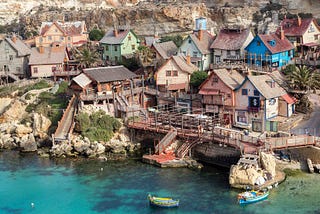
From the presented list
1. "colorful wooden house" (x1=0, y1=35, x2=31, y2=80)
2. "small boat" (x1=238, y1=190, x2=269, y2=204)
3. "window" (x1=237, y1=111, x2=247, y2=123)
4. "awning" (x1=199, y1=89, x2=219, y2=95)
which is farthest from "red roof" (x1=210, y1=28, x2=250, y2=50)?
"colorful wooden house" (x1=0, y1=35, x2=31, y2=80)

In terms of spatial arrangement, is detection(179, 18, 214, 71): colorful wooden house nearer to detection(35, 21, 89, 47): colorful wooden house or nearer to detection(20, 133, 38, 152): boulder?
detection(20, 133, 38, 152): boulder

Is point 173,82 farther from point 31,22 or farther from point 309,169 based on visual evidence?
point 31,22

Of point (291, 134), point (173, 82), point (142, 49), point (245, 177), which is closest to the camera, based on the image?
point (245, 177)

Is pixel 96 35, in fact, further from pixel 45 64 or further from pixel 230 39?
pixel 230 39

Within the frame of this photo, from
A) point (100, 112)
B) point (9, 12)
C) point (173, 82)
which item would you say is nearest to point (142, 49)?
point (173, 82)

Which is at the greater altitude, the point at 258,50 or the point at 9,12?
the point at 9,12

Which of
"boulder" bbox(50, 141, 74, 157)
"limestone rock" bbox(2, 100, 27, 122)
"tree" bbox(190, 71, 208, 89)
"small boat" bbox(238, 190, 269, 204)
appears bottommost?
"small boat" bbox(238, 190, 269, 204)

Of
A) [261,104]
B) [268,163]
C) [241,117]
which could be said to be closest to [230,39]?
[241,117]

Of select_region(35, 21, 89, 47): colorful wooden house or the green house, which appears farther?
select_region(35, 21, 89, 47): colorful wooden house
